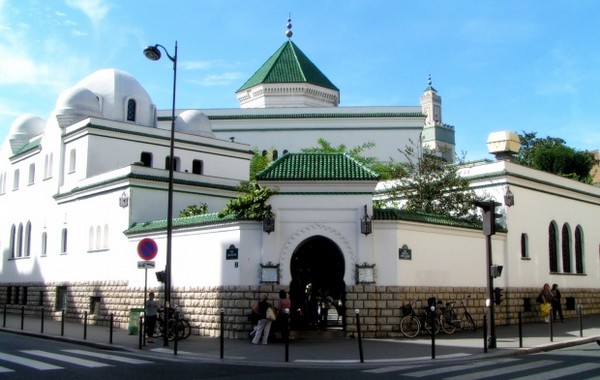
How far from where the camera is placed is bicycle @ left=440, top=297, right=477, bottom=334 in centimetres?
2164

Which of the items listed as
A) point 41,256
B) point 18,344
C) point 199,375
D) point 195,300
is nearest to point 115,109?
point 41,256

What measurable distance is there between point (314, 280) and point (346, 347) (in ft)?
14.6

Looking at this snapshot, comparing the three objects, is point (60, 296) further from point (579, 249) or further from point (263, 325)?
point (579, 249)

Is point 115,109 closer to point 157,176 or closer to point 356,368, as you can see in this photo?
point 157,176

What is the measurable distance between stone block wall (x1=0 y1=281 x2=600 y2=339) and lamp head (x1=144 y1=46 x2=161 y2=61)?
756 centimetres

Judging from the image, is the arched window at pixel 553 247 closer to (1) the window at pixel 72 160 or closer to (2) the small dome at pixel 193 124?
(2) the small dome at pixel 193 124

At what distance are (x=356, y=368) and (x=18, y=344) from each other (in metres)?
10.4

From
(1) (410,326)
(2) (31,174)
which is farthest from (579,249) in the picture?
(2) (31,174)

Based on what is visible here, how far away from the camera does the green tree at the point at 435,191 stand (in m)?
27.0

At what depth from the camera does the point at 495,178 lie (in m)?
27.0

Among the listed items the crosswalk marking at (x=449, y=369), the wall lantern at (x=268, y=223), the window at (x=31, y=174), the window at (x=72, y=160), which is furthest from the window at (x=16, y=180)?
the crosswalk marking at (x=449, y=369)

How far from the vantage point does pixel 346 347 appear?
17891 millimetres

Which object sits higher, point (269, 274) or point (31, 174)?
point (31, 174)

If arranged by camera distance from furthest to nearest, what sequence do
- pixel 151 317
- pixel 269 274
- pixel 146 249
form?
1. pixel 269 274
2. pixel 151 317
3. pixel 146 249
